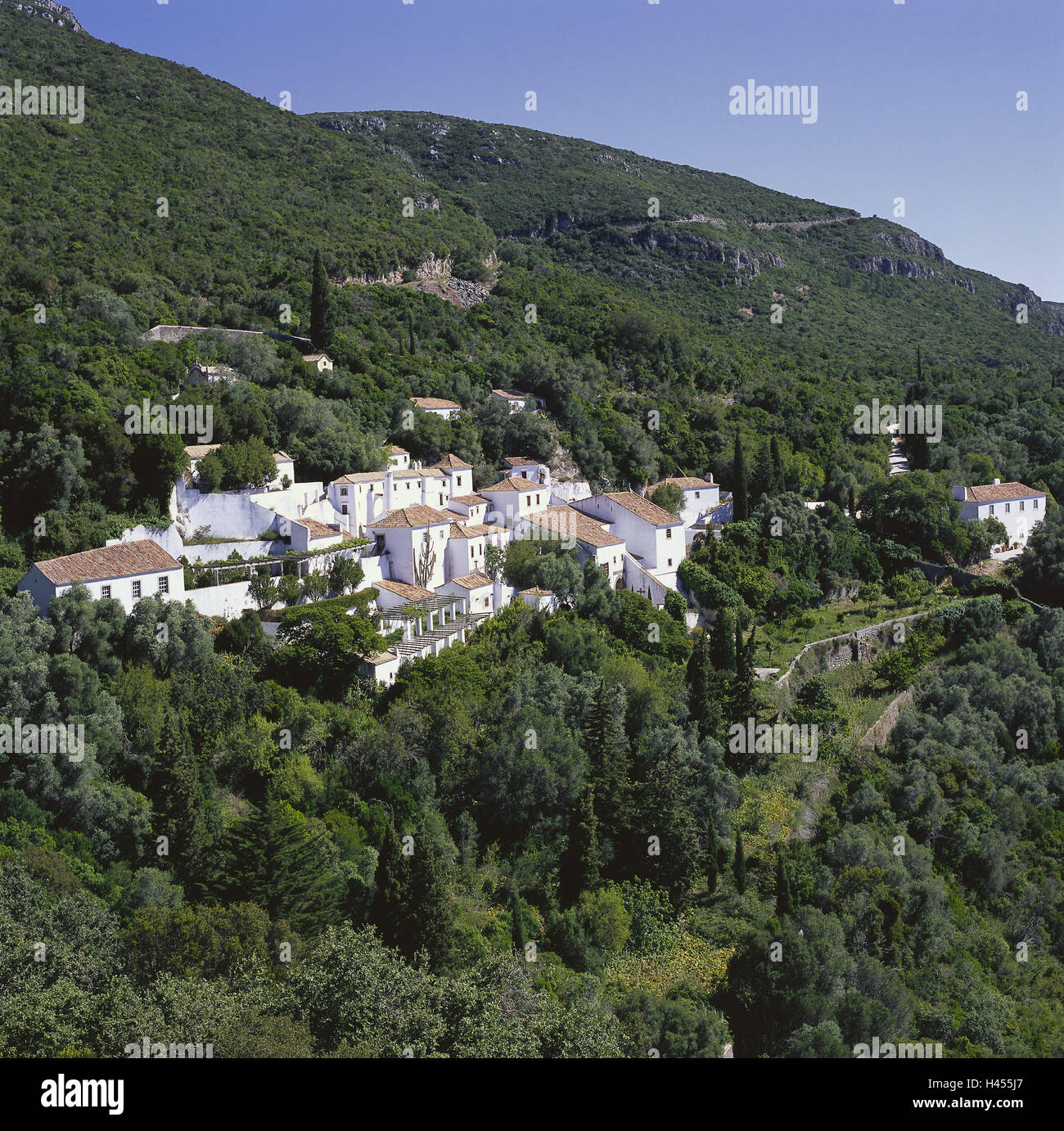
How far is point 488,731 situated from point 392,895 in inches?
301

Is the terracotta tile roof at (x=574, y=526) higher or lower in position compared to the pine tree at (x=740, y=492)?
lower

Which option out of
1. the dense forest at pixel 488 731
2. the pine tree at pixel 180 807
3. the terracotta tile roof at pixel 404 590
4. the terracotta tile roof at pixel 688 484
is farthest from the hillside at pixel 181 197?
the pine tree at pixel 180 807

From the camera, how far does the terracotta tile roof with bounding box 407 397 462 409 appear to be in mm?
44438

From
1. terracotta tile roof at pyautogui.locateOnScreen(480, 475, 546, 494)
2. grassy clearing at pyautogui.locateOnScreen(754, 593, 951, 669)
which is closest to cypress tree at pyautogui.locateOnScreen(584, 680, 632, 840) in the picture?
grassy clearing at pyautogui.locateOnScreen(754, 593, 951, 669)

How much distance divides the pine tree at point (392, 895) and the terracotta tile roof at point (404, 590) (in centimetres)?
1030

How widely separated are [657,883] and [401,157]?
94586 millimetres

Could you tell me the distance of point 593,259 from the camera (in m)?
96.1

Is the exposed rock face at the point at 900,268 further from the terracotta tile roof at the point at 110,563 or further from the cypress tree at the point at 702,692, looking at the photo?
the terracotta tile roof at the point at 110,563

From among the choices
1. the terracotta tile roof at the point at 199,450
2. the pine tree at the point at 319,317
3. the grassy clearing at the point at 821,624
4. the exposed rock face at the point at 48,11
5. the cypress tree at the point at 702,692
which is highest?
the exposed rock face at the point at 48,11

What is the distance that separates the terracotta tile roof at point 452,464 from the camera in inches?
1527

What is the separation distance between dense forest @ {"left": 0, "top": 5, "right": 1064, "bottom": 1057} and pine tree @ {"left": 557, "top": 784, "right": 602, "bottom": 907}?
11 cm

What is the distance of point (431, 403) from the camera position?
44.8 meters

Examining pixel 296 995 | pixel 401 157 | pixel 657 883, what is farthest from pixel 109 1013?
pixel 401 157
